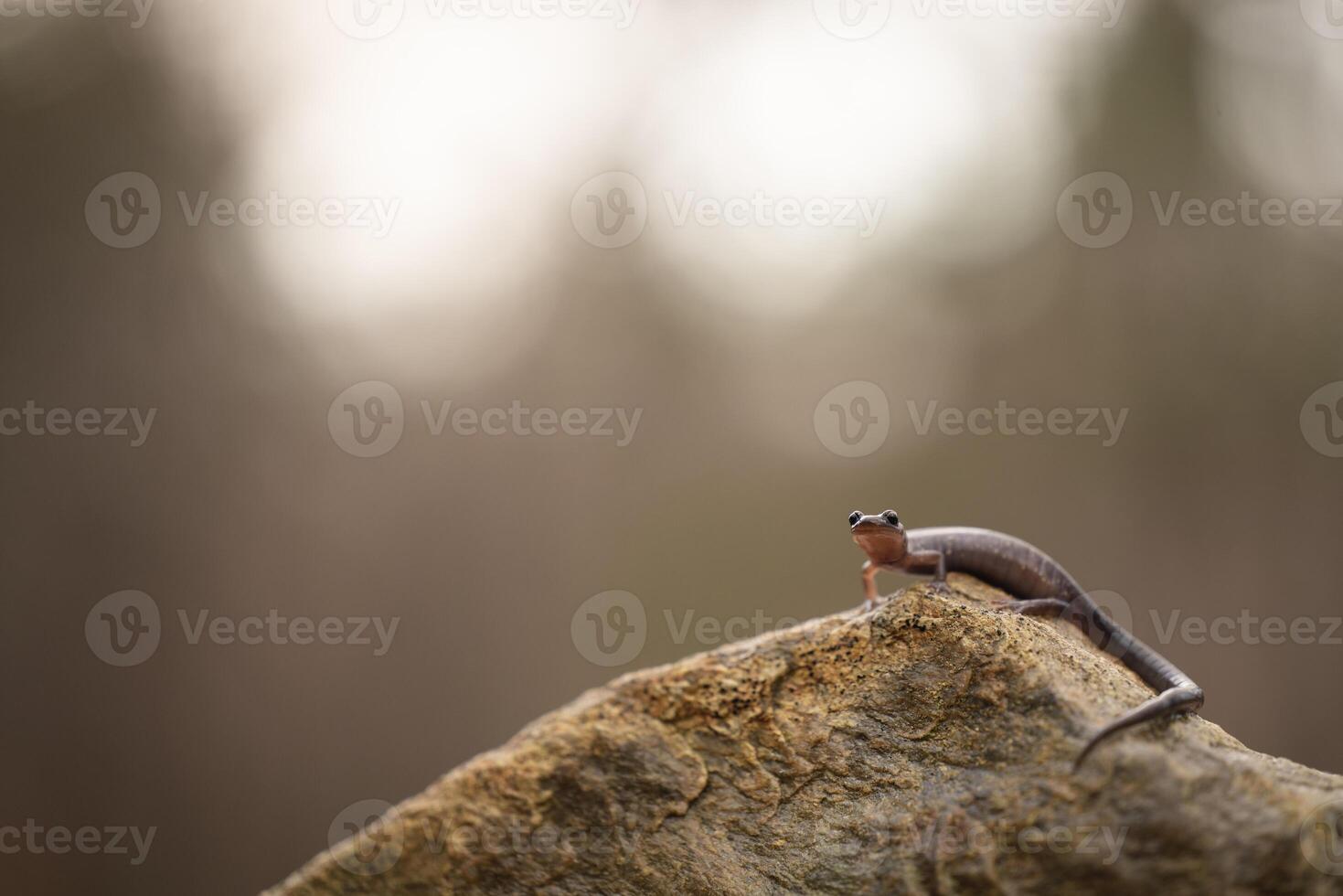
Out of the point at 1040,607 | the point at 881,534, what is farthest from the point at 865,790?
the point at 1040,607

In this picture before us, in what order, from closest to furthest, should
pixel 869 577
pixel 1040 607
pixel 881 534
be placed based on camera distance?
1. pixel 881 534
2. pixel 1040 607
3. pixel 869 577

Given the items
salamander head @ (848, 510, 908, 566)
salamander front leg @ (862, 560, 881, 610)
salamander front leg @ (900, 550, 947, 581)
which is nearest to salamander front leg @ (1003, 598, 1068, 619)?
salamander front leg @ (900, 550, 947, 581)

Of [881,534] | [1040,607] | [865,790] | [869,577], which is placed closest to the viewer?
[865,790]

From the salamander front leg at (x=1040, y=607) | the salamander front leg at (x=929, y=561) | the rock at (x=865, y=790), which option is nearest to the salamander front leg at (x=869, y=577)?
the salamander front leg at (x=929, y=561)

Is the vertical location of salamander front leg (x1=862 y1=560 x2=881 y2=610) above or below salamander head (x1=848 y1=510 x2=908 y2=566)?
below

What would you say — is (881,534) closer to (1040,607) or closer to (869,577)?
(869,577)

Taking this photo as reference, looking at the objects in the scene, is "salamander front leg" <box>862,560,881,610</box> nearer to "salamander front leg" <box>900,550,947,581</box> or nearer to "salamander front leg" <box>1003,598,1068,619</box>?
"salamander front leg" <box>900,550,947,581</box>
